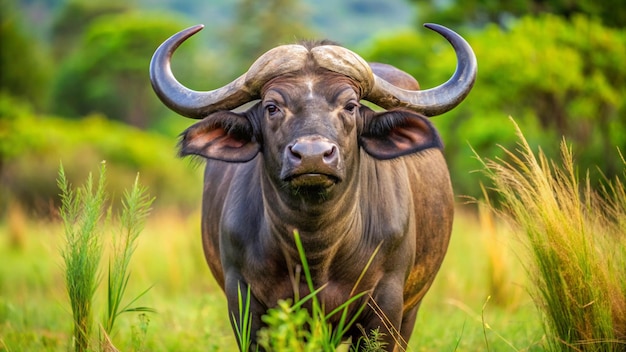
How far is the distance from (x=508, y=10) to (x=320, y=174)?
2687cm

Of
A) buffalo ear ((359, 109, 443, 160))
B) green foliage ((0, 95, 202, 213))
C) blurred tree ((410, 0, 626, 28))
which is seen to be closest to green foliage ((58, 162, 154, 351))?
buffalo ear ((359, 109, 443, 160))

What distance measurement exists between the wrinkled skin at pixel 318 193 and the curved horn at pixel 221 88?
79 mm

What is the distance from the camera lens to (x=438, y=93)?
5.52 m

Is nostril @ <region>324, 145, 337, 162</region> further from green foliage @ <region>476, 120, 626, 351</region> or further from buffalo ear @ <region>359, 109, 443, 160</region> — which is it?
green foliage @ <region>476, 120, 626, 351</region>

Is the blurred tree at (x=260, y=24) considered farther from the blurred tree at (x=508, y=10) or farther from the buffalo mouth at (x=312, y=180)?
the buffalo mouth at (x=312, y=180)

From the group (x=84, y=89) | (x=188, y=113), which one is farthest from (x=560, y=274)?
(x=84, y=89)

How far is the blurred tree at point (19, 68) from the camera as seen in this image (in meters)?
58.4

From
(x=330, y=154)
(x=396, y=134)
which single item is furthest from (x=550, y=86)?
(x=330, y=154)

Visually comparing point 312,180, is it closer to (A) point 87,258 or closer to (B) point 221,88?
(B) point 221,88

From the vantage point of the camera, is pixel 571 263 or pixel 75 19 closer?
pixel 571 263

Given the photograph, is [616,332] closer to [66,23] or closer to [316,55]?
[316,55]

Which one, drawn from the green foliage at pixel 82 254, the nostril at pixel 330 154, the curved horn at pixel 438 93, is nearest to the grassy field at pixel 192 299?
the green foliage at pixel 82 254

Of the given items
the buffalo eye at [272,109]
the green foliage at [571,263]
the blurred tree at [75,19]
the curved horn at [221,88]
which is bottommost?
the blurred tree at [75,19]

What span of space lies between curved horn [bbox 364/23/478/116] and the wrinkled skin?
23 centimetres
